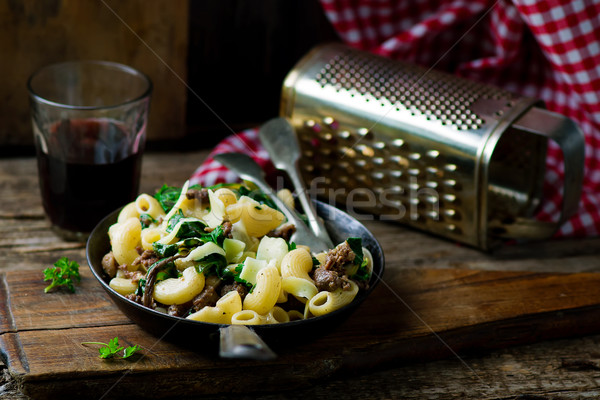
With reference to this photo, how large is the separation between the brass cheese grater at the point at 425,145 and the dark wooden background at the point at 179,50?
0.41 meters

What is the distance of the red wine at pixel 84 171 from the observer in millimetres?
1742

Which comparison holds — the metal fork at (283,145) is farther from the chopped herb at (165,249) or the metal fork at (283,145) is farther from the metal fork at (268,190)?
the chopped herb at (165,249)

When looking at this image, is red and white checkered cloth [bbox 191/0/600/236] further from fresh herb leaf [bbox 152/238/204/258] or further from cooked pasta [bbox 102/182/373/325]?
fresh herb leaf [bbox 152/238/204/258]

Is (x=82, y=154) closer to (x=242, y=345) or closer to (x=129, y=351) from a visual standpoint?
(x=129, y=351)

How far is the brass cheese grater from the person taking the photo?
1.77 meters

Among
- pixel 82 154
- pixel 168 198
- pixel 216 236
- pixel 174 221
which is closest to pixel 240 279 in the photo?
pixel 216 236

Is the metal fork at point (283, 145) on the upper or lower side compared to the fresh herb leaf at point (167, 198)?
upper

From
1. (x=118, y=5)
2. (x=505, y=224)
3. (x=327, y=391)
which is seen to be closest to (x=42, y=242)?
(x=118, y=5)

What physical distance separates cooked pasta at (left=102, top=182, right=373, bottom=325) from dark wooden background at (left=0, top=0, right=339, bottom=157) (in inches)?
30.8

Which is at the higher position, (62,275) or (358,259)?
(358,259)

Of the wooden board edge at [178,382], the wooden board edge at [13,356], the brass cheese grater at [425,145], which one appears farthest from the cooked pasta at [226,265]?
the brass cheese grater at [425,145]

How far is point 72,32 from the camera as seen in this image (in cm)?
209

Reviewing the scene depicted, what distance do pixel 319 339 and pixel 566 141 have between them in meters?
0.79

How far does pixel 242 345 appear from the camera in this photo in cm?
108
